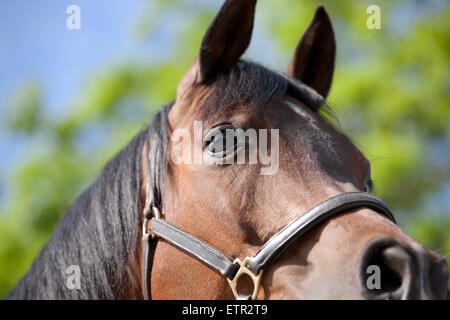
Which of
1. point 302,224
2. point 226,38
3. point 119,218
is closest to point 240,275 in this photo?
point 302,224

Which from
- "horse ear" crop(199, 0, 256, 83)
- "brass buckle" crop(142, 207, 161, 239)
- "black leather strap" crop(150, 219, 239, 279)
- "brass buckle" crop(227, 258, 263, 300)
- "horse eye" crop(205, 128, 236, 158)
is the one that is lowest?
"brass buckle" crop(227, 258, 263, 300)

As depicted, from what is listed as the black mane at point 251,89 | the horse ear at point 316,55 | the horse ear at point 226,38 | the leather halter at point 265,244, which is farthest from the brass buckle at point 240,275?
the horse ear at point 316,55

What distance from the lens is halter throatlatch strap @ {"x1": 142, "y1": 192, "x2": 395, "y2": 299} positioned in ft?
6.51

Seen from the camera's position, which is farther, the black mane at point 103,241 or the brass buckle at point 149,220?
the black mane at point 103,241

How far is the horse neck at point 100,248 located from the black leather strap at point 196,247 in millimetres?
200

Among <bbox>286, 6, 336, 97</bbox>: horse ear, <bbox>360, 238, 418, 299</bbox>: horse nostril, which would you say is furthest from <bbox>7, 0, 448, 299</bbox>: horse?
<bbox>286, 6, 336, 97</bbox>: horse ear

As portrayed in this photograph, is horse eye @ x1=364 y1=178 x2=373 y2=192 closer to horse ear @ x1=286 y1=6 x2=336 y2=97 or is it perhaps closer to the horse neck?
horse ear @ x1=286 y1=6 x2=336 y2=97

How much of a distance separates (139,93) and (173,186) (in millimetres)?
9784

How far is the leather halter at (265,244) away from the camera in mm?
1987

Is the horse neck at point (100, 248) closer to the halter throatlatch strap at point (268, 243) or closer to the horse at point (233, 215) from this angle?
the horse at point (233, 215)

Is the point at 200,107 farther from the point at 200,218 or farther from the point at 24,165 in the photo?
the point at 24,165

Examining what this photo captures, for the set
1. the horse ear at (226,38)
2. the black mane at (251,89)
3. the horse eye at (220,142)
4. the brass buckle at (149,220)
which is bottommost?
the brass buckle at (149,220)

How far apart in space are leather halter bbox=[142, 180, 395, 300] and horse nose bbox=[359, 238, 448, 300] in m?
0.25

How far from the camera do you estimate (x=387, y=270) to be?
5.98ft
